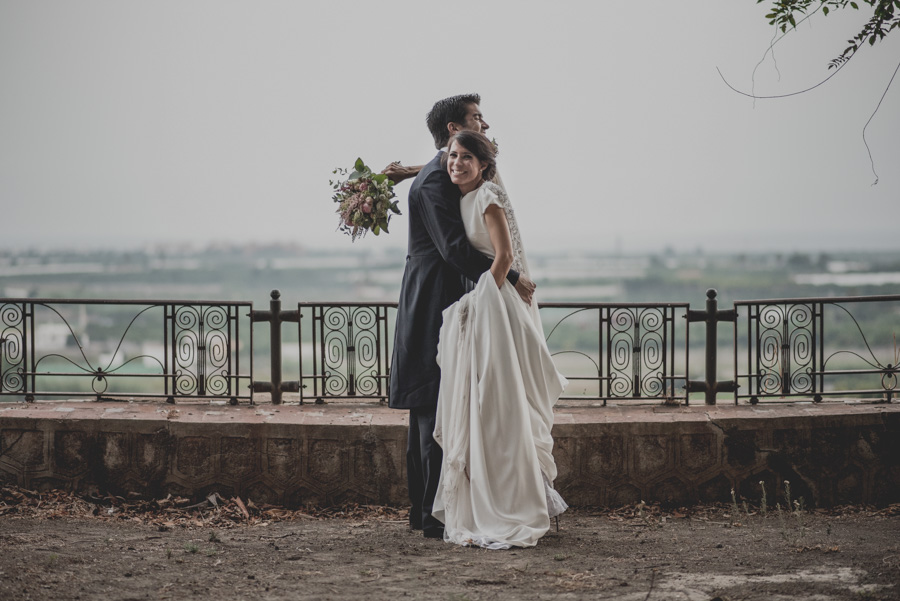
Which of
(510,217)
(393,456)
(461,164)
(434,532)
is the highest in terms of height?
(461,164)

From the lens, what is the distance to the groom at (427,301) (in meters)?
4.48

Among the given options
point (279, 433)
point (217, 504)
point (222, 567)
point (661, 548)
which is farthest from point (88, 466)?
point (661, 548)

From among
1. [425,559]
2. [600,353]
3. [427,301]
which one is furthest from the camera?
[600,353]

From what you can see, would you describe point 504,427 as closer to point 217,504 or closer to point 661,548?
point 661,548

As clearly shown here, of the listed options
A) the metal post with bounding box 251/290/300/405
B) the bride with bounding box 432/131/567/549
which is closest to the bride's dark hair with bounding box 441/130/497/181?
the bride with bounding box 432/131/567/549

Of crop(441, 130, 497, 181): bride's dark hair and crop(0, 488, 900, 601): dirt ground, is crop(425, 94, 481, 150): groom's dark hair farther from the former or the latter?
crop(0, 488, 900, 601): dirt ground

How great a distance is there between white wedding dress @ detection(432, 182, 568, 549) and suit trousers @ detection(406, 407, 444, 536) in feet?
0.40

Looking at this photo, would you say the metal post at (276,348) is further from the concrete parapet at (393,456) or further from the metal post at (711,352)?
the metal post at (711,352)

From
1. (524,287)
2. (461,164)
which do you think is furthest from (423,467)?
(461,164)

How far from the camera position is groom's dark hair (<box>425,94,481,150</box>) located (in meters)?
4.59

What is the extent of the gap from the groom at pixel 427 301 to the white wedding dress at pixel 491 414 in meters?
0.11

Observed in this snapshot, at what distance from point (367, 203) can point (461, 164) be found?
74 centimetres

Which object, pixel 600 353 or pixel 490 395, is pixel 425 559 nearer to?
pixel 490 395

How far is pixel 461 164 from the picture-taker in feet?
14.3
